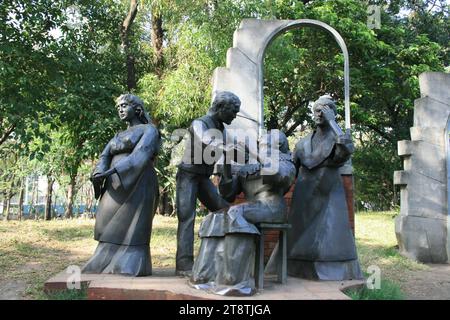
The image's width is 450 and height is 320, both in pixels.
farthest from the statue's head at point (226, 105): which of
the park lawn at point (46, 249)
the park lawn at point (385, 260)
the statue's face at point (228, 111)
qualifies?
the park lawn at point (46, 249)

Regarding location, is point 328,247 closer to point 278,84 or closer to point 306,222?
point 306,222

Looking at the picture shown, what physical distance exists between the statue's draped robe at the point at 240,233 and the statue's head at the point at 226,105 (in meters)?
0.55

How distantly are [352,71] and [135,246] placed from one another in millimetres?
11563

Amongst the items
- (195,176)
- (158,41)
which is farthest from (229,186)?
(158,41)

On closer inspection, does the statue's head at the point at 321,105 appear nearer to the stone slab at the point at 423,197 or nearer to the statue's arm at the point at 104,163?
the statue's arm at the point at 104,163

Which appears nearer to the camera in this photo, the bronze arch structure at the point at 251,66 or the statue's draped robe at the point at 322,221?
the statue's draped robe at the point at 322,221

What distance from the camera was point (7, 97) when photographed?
757 cm

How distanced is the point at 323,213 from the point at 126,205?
206 centimetres

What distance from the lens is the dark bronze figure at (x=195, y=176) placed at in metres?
4.83

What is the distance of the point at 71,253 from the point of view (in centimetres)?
793

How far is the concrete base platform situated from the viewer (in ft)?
13.0

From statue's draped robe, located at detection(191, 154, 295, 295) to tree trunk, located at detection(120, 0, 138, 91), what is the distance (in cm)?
829

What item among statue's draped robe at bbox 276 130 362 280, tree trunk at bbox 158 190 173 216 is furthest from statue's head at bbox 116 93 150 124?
tree trunk at bbox 158 190 173 216
